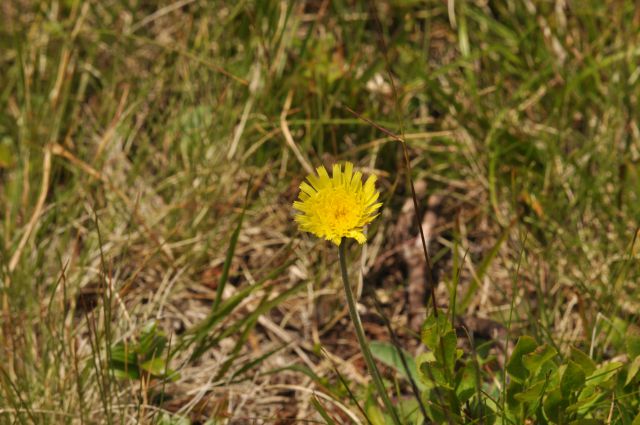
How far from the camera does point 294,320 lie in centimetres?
220

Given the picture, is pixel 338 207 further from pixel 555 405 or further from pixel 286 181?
pixel 286 181

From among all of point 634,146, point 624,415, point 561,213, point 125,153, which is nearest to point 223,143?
A: point 125,153

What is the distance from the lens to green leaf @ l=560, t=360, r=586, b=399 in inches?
58.1

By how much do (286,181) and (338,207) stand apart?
102 cm

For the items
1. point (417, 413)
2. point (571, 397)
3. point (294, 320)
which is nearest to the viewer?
point (571, 397)

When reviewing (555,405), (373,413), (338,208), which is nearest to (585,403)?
(555,405)

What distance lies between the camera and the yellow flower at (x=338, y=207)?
53.4 inches

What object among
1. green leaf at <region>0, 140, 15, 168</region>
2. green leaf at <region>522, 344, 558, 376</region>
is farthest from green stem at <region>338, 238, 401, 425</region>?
green leaf at <region>0, 140, 15, 168</region>

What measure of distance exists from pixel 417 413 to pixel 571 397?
31 cm

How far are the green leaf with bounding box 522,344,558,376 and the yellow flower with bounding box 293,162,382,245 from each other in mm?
401

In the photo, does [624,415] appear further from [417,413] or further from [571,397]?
[417,413]

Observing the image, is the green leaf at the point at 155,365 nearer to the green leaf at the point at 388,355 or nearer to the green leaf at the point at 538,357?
the green leaf at the point at 388,355

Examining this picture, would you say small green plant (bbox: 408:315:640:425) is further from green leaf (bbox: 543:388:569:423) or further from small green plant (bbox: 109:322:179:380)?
small green plant (bbox: 109:322:179:380)

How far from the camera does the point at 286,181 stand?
7.83 ft
